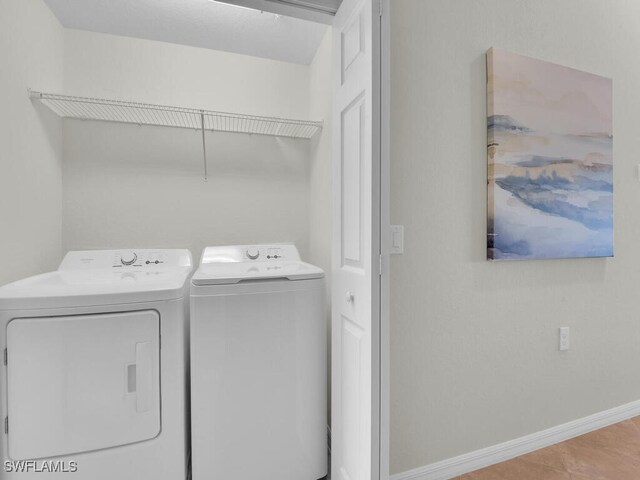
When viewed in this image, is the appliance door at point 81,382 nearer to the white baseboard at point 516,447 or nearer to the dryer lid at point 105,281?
the dryer lid at point 105,281

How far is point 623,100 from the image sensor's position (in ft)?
6.24

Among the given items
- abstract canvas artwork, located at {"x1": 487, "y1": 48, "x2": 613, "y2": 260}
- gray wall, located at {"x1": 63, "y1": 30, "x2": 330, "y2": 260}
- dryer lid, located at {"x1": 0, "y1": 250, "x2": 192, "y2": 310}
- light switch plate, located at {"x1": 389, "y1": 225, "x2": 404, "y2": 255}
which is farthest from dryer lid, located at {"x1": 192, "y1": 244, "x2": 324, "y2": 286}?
abstract canvas artwork, located at {"x1": 487, "y1": 48, "x2": 613, "y2": 260}

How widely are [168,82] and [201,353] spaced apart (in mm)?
1804

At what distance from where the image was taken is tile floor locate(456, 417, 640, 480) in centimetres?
150

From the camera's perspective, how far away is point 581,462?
158 centimetres

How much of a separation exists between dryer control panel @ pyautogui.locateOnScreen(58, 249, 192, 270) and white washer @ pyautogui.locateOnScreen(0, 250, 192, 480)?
0.48 m

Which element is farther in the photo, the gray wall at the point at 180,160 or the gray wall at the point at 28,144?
the gray wall at the point at 180,160

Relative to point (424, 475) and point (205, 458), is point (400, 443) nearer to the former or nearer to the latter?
point (424, 475)

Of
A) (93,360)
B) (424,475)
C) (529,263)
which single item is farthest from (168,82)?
(424,475)

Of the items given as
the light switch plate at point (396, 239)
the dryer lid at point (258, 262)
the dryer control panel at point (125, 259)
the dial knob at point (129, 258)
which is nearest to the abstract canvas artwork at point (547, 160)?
the light switch plate at point (396, 239)

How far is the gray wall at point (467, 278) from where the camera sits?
1.42m

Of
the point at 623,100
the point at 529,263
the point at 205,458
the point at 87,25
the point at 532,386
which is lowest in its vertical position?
the point at 205,458

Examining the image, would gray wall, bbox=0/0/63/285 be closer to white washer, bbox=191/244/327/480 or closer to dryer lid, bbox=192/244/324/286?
dryer lid, bbox=192/244/324/286

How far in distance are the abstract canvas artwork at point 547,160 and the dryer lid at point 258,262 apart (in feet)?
3.07
